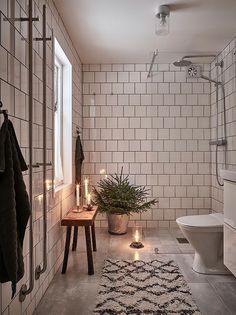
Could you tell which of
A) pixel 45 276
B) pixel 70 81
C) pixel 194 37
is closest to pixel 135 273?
pixel 45 276

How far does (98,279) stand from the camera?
93.2 inches

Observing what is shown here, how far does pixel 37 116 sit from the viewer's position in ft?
6.63

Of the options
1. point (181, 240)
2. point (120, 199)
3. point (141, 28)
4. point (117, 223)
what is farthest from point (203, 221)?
point (141, 28)

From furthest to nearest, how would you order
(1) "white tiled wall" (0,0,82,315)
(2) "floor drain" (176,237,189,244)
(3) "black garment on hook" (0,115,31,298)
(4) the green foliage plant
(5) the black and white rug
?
(4) the green foliage plant → (2) "floor drain" (176,237,189,244) → (5) the black and white rug → (1) "white tiled wall" (0,0,82,315) → (3) "black garment on hook" (0,115,31,298)

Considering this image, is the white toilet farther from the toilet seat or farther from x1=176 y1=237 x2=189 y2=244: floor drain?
x1=176 y1=237 x2=189 y2=244: floor drain

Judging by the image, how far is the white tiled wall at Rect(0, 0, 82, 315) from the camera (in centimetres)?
148

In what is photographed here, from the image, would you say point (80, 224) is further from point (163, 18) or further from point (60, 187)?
point (163, 18)

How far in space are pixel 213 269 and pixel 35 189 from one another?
173cm

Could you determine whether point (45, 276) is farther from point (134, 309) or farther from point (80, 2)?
point (80, 2)

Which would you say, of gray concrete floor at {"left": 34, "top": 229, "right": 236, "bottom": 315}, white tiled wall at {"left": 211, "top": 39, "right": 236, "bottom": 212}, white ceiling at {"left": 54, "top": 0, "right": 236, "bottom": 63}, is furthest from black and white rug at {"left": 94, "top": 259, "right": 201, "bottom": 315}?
white ceiling at {"left": 54, "top": 0, "right": 236, "bottom": 63}

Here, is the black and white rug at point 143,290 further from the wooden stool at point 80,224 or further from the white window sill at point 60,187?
the white window sill at point 60,187

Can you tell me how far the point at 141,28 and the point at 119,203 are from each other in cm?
208

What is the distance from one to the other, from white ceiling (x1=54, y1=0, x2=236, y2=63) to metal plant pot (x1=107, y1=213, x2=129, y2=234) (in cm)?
212

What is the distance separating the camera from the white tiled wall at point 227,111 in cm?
320
